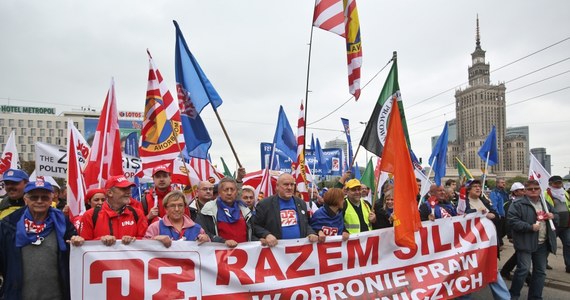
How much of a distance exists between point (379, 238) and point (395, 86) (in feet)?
7.77

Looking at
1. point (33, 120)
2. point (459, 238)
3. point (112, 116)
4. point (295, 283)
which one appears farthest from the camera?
point (33, 120)

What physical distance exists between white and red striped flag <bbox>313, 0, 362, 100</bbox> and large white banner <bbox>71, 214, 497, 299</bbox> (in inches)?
112

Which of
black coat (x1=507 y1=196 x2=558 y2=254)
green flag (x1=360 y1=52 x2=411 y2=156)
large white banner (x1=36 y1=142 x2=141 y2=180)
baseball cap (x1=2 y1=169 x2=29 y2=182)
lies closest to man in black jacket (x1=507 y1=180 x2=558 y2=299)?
black coat (x1=507 y1=196 x2=558 y2=254)

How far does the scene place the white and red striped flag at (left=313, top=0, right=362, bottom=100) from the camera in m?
6.86

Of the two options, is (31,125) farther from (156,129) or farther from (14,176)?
(14,176)

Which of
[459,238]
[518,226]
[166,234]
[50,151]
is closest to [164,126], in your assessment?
[166,234]

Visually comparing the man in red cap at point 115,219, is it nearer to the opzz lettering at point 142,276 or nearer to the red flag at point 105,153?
the opzz lettering at point 142,276

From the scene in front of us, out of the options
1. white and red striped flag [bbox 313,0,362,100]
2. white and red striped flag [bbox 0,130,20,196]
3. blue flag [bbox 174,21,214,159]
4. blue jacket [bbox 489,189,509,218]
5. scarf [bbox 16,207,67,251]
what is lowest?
blue jacket [bbox 489,189,509,218]

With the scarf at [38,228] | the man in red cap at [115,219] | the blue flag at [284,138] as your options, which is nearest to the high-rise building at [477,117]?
the blue flag at [284,138]

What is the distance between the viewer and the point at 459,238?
5.31 meters

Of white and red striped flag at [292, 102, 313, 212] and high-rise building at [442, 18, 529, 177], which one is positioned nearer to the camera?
white and red striped flag at [292, 102, 313, 212]

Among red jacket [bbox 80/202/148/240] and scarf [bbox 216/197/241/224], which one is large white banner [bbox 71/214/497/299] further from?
scarf [bbox 216/197/241/224]

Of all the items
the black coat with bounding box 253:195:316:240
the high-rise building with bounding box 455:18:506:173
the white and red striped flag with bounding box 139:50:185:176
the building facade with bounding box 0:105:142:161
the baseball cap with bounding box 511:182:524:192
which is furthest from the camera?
the high-rise building with bounding box 455:18:506:173

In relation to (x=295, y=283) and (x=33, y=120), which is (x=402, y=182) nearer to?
(x=295, y=283)
